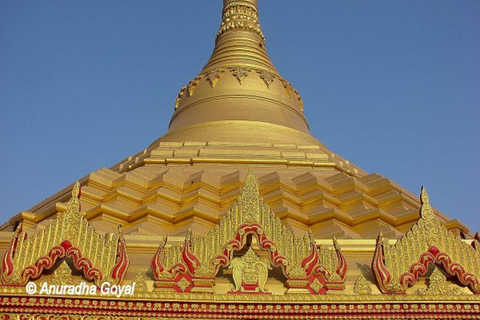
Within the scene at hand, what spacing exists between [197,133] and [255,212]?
923 cm

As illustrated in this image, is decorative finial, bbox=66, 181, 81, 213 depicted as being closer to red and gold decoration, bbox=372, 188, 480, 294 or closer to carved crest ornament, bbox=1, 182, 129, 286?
carved crest ornament, bbox=1, 182, 129, 286

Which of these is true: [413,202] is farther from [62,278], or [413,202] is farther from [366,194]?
[62,278]

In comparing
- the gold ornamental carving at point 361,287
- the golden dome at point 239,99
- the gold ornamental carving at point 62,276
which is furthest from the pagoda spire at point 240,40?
the gold ornamental carving at point 62,276

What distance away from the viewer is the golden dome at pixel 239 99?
16609 millimetres

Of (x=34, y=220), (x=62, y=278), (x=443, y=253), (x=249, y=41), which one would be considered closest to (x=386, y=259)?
(x=443, y=253)

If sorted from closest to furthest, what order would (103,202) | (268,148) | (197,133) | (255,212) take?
(255,212) → (103,202) → (268,148) → (197,133)

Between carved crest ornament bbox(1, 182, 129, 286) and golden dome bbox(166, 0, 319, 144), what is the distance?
341 inches

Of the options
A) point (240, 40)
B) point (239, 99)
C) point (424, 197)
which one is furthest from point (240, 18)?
point (424, 197)

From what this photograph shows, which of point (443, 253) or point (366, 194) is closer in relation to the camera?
point (443, 253)

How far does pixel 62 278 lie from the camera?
289 inches

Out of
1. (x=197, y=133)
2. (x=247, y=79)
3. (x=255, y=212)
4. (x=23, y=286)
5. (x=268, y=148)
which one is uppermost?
(x=247, y=79)

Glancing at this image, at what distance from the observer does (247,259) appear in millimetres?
7602

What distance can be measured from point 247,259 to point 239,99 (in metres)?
10.6

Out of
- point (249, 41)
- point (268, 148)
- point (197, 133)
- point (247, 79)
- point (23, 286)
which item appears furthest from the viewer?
point (249, 41)
